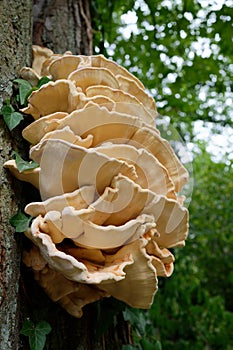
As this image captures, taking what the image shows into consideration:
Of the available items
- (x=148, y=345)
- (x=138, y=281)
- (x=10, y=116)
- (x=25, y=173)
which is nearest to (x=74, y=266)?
(x=138, y=281)

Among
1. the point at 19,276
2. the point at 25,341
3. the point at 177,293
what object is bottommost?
the point at 177,293

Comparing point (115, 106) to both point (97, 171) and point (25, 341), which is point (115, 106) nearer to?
point (97, 171)

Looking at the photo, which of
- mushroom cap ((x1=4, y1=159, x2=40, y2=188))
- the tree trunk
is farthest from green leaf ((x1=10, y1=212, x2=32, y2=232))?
mushroom cap ((x1=4, y1=159, x2=40, y2=188))

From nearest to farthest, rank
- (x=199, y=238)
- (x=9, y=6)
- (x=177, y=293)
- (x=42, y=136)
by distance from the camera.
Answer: (x=42, y=136) → (x=9, y=6) → (x=177, y=293) → (x=199, y=238)

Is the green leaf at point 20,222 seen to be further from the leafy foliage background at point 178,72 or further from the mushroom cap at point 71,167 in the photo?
the leafy foliage background at point 178,72

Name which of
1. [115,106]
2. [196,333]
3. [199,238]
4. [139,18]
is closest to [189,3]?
[139,18]

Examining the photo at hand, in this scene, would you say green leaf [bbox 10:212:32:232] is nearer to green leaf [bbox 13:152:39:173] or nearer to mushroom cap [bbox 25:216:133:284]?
mushroom cap [bbox 25:216:133:284]
